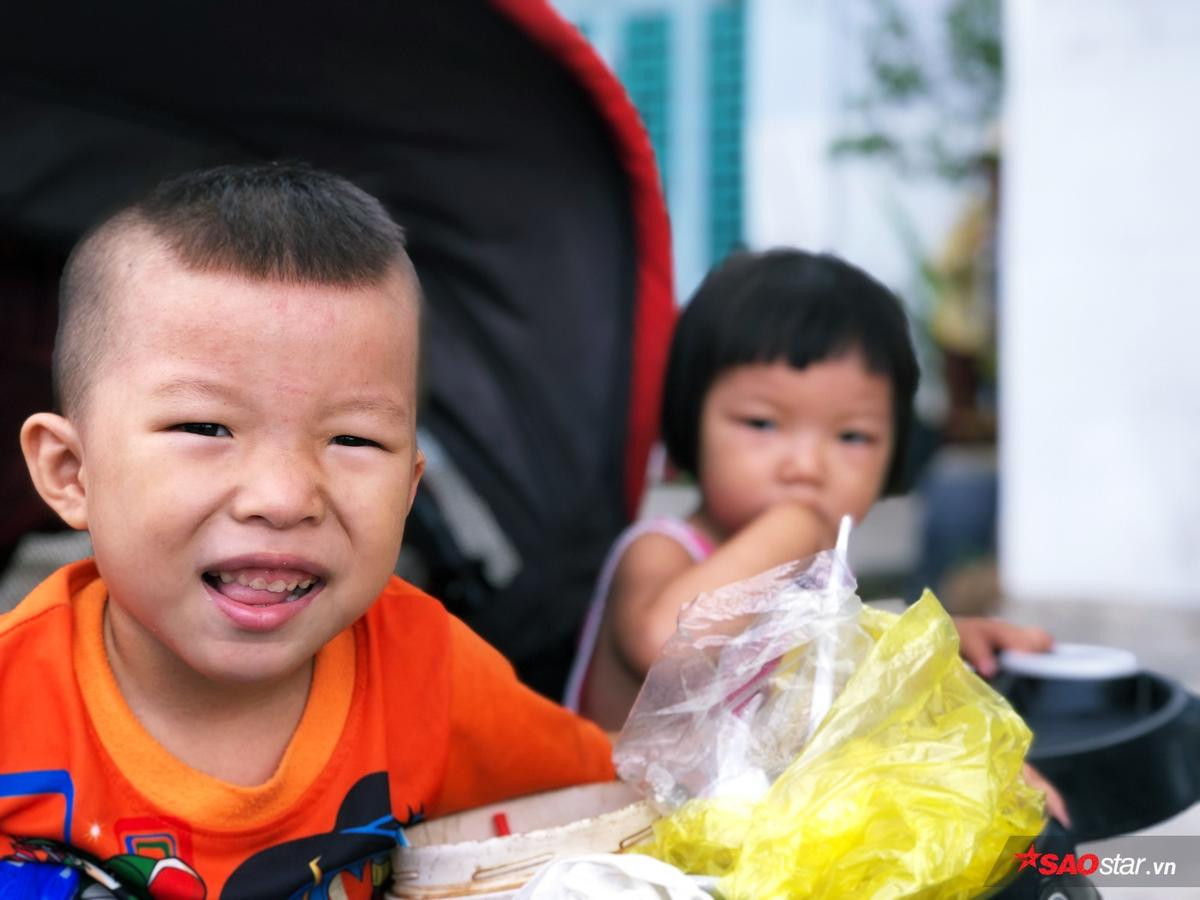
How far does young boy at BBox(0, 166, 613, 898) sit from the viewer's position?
90 centimetres

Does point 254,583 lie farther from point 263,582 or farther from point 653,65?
point 653,65

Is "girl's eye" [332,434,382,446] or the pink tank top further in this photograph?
the pink tank top

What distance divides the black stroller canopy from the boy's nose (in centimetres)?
71

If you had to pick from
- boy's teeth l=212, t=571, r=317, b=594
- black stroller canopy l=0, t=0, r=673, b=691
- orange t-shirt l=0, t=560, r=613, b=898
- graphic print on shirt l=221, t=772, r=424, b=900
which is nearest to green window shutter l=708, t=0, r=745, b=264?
black stroller canopy l=0, t=0, r=673, b=691

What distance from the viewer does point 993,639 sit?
1542mm

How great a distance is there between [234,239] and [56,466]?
0.75 feet

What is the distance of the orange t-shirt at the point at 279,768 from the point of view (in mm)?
959

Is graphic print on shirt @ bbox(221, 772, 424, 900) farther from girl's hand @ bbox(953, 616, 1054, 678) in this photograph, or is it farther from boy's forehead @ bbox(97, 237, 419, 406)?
girl's hand @ bbox(953, 616, 1054, 678)

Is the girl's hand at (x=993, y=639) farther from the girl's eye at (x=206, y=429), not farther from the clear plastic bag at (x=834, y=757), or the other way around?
the girl's eye at (x=206, y=429)

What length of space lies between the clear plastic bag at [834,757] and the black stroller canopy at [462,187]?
0.74 m

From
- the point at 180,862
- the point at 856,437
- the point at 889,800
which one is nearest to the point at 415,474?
the point at 180,862

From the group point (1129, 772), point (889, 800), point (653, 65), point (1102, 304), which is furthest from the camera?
point (653, 65)

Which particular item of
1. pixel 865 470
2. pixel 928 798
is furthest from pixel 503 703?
pixel 865 470

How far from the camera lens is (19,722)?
3.16ft
